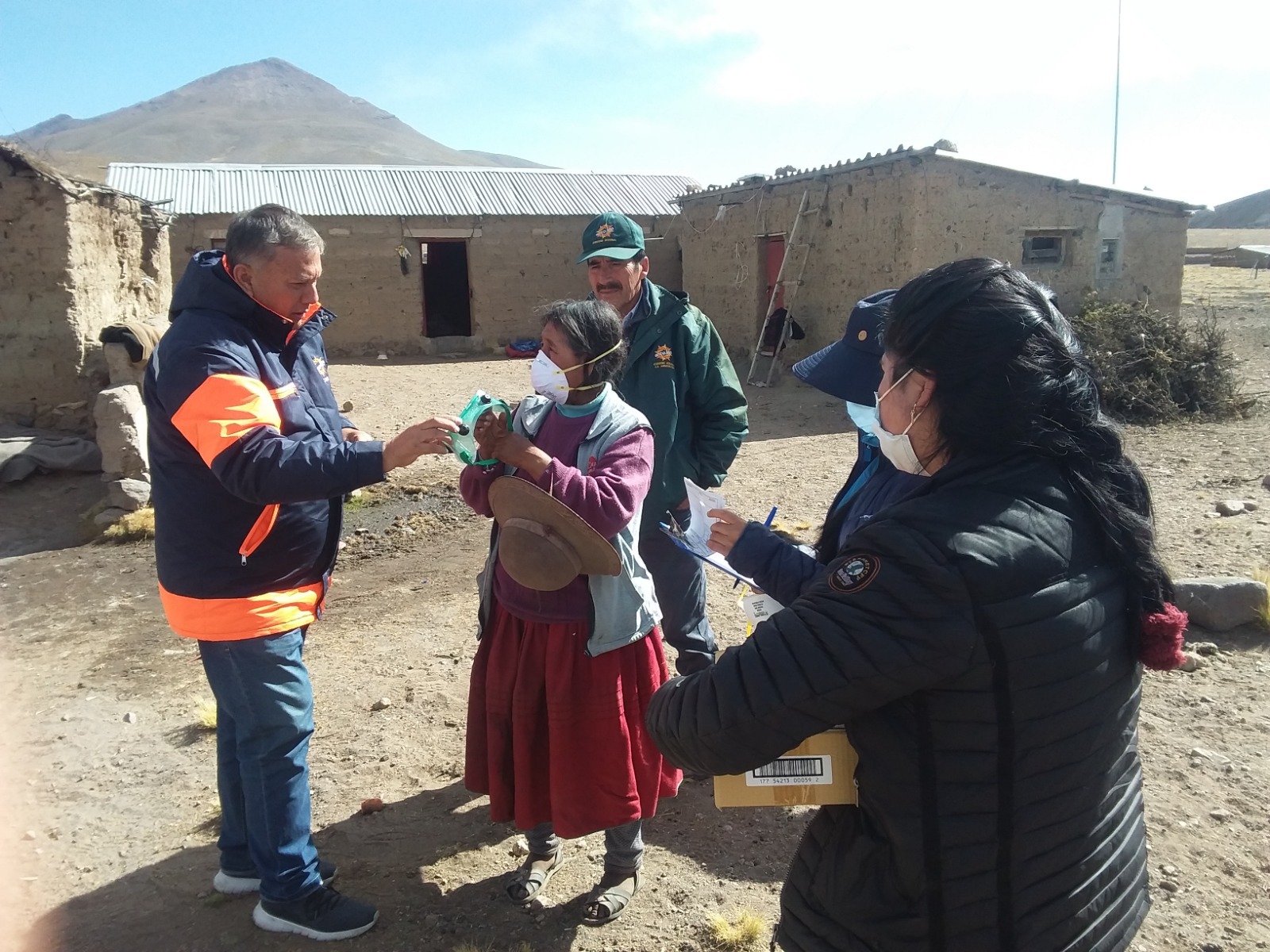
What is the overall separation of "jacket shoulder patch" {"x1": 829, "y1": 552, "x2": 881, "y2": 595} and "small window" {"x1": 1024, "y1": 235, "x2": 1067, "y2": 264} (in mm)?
11610

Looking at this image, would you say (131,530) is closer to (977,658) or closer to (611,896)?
(611,896)

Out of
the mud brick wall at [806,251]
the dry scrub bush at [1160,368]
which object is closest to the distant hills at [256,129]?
the mud brick wall at [806,251]

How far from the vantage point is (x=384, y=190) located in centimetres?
1775

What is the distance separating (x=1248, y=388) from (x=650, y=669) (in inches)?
441

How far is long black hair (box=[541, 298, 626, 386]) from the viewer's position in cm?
245

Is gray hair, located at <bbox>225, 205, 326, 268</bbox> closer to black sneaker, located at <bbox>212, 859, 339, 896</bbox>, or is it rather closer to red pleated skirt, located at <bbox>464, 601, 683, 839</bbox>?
red pleated skirt, located at <bbox>464, 601, 683, 839</bbox>

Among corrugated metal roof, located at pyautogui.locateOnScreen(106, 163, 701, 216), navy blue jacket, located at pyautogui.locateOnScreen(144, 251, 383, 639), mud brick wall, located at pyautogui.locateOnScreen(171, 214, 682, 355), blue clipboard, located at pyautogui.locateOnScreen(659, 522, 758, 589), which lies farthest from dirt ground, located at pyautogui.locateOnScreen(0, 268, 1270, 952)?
corrugated metal roof, located at pyautogui.locateOnScreen(106, 163, 701, 216)

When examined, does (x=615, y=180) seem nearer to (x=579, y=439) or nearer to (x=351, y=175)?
(x=351, y=175)

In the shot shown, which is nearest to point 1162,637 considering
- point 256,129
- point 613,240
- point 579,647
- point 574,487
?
point 574,487

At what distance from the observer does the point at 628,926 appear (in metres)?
2.59

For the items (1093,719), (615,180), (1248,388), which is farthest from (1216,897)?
(615,180)

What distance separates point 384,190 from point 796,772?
18423mm

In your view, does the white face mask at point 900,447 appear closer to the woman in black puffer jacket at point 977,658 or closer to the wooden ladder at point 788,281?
the woman in black puffer jacket at point 977,658

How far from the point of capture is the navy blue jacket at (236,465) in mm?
2127
